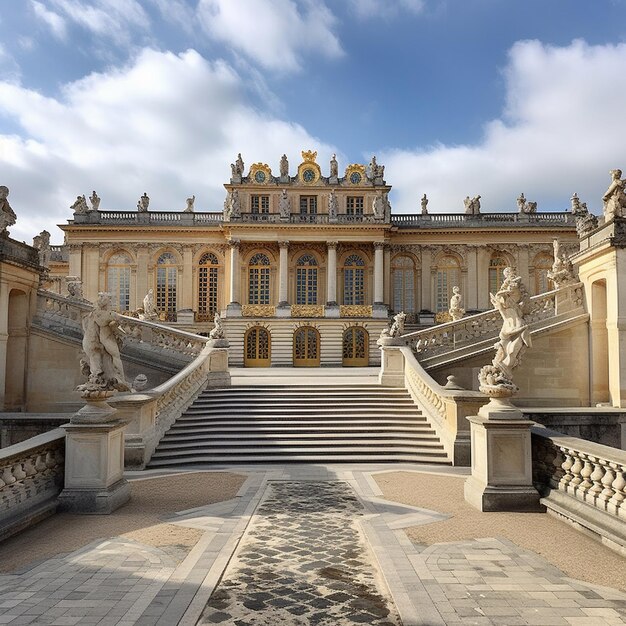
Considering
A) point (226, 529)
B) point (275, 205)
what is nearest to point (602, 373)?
point (226, 529)

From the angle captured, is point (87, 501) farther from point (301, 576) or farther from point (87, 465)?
point (301, 576)

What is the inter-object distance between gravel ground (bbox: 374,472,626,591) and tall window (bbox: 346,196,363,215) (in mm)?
29240

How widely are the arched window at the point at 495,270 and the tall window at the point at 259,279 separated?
15.1 m

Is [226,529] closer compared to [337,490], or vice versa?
[226,529]

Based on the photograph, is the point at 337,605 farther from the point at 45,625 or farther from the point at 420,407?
the point at 420,407

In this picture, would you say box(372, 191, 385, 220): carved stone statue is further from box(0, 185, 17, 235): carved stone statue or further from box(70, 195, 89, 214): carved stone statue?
box(0, 185, 17, 235): carved stone statue

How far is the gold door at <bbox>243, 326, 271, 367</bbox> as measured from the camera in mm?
33250

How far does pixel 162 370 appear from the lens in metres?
17.0

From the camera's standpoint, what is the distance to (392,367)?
17.1 meters

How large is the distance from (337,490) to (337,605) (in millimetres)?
4384

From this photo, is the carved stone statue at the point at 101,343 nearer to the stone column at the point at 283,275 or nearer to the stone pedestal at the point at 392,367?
the stone pedestal at the point at 392,367

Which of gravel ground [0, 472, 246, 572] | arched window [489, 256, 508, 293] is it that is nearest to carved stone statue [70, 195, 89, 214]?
arched window [489, 256, 508, 293]

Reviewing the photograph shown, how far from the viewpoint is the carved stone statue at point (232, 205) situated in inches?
1372

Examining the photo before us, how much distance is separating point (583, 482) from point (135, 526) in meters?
5.92
